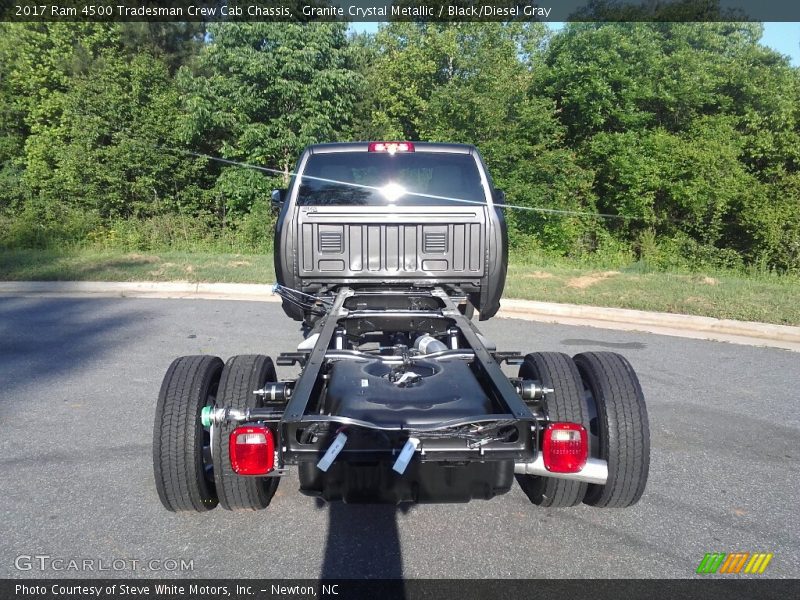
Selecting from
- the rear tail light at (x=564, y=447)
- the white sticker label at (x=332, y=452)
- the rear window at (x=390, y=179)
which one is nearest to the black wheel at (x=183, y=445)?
the white sticker label at (x=332, y=452)

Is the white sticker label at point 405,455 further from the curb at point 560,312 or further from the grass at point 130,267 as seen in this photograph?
the grass at point 130,267

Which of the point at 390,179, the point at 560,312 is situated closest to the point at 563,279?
the point at 560,312

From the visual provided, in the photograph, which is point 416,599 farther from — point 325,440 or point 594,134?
point 594,134

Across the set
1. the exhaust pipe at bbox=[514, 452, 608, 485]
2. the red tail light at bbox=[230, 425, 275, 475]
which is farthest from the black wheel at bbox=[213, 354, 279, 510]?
the exhaust pipe at bbox=[514, 452, 608, 485]

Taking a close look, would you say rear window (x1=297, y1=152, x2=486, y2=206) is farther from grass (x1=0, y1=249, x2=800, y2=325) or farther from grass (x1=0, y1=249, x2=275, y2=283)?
grass (x1=0, y1=249, x2=275, y2=283)

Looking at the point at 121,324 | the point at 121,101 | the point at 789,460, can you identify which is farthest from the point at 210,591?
the point at 121,101

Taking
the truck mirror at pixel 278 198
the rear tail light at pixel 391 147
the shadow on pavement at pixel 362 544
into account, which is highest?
the rear tail light at pixel 391 147

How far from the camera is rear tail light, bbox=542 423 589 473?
104 inches

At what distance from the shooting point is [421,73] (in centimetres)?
2362

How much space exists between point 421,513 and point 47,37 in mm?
25972

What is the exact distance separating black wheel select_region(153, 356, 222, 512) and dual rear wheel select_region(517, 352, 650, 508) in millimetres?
1700

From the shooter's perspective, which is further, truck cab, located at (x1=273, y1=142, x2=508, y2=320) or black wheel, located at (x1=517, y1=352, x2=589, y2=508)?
truck cab, located at (x1=273, y1=142, x2=508, y2=320)

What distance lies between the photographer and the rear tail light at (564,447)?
2648 mm

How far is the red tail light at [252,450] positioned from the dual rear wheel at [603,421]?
1314 millimetres
